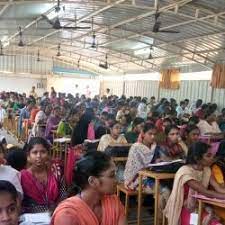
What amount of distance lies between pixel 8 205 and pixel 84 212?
0.39 meters

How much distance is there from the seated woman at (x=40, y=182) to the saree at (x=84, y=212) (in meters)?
0.98

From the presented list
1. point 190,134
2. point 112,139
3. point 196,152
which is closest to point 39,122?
point 112,139

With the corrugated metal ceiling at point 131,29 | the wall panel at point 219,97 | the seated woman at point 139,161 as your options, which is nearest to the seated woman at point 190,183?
the seated woman at point 139,161

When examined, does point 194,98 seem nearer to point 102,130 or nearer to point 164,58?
point 164,58

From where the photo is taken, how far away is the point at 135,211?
17.0 ft

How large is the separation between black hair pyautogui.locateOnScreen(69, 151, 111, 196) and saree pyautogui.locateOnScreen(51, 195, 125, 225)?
0.38ft

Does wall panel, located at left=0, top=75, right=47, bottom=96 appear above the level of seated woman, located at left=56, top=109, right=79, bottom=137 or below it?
above

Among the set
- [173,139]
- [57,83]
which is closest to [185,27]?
[173,139]

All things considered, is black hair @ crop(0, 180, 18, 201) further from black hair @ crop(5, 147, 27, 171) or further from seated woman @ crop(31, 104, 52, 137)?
seated woman @ crop(31, 104, 52, 137)

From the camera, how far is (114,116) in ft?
30.4

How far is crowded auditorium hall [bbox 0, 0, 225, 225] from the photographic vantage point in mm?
2650

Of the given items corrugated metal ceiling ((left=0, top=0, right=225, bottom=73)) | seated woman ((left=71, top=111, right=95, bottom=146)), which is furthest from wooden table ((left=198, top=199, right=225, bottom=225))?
corrugated metal ceiling ((left=0, top=0, right=225, bottom=73))

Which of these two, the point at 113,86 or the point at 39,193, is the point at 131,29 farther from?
the point at 39,193

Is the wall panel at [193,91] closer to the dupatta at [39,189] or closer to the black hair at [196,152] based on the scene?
the black hair at [196,152]
